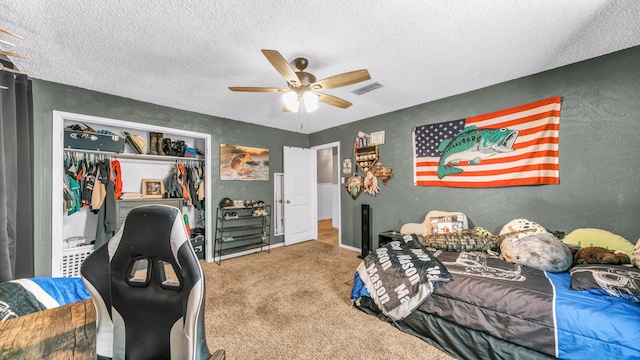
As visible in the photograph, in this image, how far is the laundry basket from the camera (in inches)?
119

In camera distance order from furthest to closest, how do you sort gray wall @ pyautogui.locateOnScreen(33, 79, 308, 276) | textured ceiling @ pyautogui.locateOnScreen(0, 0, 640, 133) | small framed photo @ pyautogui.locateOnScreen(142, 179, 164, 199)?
small framed photo @ pyautogui.locateOnScreen(142, 179, 164, 199) → gray wall @ pyautogui.locateOnScreen(33, 79, 308, 276) → textured ceiling @ pyautogui.locateOnScreen(0, 0, 640, 133)

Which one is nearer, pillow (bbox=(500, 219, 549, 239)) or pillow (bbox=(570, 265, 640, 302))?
pillow (bbox=(570, 265, 640, 302))

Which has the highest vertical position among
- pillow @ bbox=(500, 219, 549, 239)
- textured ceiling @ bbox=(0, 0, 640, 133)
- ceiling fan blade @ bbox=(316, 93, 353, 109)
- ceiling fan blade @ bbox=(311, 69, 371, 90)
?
textured ceiling @ bbox=(0, 0, 640, 133)

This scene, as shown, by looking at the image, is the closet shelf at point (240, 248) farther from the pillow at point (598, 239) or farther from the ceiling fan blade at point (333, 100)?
the pillow at point (598, 239)

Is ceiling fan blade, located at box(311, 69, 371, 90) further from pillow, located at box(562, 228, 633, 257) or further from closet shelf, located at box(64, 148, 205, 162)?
closet shelf, located at box(64, 148, 205, 162)

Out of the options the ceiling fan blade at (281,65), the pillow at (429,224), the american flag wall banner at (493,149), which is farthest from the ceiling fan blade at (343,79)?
the pillow at (429,224)

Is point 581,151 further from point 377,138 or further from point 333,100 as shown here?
point 333,100

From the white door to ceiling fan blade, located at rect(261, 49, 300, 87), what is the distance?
2938 millimetres

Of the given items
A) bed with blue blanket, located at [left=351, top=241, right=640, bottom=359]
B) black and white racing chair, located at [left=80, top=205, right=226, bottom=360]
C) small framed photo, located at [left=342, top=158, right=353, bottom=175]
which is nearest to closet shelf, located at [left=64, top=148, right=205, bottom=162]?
small framed photo, located at [left=342, top=158, right=353, bottom=175]

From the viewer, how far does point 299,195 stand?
5254 millimetres

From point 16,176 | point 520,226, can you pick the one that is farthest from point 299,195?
point 16,176

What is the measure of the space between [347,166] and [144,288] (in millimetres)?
3914

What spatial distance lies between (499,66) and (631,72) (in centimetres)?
103

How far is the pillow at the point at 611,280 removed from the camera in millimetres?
1562
